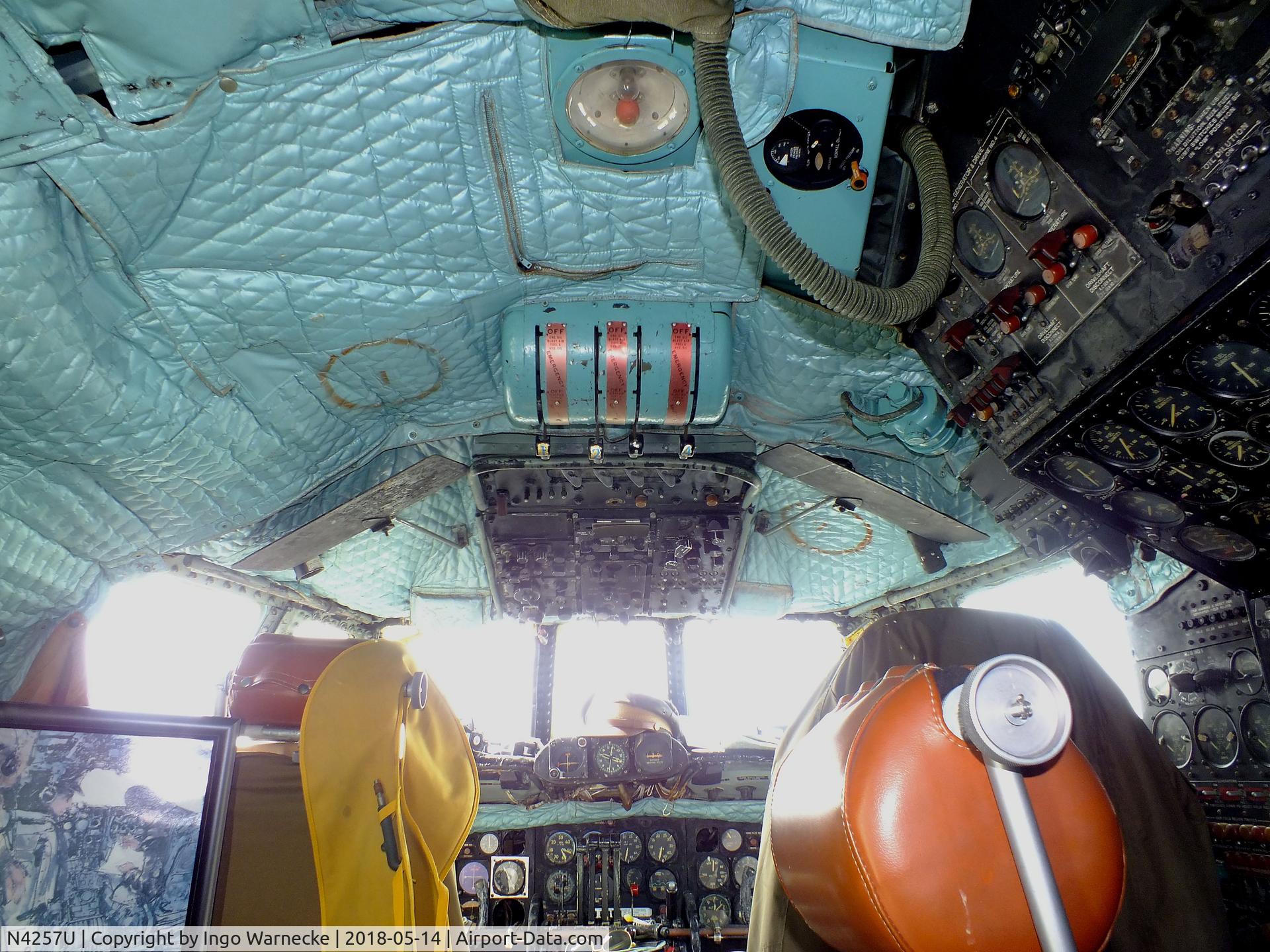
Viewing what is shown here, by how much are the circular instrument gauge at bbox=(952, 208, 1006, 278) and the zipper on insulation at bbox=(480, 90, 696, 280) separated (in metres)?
0.83

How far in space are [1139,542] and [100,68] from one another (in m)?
3.38

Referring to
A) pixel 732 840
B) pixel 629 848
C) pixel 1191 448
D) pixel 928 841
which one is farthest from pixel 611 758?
pixel 928 841

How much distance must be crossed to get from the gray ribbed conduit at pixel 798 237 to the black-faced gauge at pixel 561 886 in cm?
471

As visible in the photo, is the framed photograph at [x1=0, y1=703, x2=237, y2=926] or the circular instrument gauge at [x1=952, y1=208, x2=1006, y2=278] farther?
the circular instrument gauge at [x1=952, y1=208, x2=1006, y2=278]

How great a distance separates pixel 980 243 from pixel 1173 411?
71 centimetres

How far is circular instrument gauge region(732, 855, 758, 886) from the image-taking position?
5.33 m

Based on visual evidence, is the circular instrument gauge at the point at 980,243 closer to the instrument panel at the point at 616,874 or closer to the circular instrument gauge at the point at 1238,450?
the circular instrument gauge at the point at 1238,450

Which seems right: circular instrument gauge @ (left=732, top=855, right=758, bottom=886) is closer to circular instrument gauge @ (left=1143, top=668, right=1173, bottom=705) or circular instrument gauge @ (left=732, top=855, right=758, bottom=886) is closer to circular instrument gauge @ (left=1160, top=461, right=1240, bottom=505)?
circular instrument gauge @ (left=1143, top=668, right=1173, bottom=705)

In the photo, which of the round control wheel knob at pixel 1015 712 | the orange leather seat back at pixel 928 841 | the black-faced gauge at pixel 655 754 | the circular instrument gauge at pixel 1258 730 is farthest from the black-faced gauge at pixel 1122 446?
the black-faced gauge at pixel 655 754

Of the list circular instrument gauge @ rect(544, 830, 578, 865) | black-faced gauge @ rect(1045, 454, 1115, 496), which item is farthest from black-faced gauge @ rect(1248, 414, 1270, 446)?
circular instrument gauge @ rect(544, 830, 578, 865)

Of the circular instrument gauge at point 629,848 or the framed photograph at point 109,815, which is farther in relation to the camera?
the circular instrument gauge at point 629,848

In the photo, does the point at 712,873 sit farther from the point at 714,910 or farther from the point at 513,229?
the point at 513,229

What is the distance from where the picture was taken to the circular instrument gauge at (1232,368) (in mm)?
1734

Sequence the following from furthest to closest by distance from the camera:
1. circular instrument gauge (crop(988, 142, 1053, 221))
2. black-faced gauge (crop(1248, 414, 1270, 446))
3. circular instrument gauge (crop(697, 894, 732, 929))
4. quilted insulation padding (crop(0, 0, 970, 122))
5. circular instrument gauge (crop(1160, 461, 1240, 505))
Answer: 1. circular instrument gauge (crop(697, 894, 732, 929))
2. circular instrument gauge (crop(1160, 461, 1240, 505))
3. circular instrument gauge (crop(988, 142, 1053, 221))
4. black-faced gauge (crop(1248, 414, 1270, 446))
5. quilted insulation padding (crop(0, 0, 970, 122))
